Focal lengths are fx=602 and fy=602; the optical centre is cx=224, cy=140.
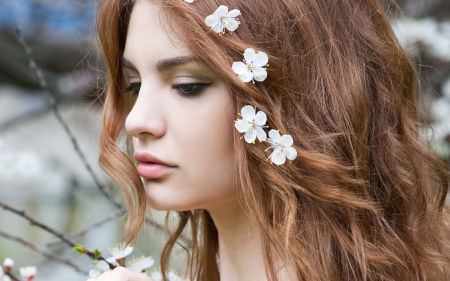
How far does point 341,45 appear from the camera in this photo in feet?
4.98

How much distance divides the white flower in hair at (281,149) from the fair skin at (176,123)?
11 cm

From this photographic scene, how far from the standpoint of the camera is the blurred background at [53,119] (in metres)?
3.25

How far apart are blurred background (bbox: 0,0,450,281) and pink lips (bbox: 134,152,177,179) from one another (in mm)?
1577

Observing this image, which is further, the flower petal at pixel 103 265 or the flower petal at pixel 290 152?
the flower petal at pixel 103 265

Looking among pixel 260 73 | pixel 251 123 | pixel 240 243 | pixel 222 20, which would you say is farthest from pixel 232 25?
pixel 240 243

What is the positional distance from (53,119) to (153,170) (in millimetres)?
3350

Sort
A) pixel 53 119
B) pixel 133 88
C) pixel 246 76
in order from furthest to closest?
pixel 53 119, pixel 133 88, pixel 246 76

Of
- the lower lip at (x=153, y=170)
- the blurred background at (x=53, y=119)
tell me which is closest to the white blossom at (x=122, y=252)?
the lower lip at (x=153, y=170)

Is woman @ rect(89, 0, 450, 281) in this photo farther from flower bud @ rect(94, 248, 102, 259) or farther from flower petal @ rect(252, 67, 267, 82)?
flower bud @ rect(94, 248, 102, 259)

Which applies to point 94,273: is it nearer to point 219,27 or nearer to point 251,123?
point 251,123

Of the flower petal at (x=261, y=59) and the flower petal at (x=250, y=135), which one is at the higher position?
the flower petal at (x=261, y=59)

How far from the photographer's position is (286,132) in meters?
1.41

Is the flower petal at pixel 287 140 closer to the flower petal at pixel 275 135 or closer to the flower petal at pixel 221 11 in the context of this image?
the flower petal at pixel 275 135

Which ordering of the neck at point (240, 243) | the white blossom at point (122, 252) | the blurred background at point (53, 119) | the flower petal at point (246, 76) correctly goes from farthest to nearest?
→ 1. the blurred background at point (53, 119)
2. the white blossom at point (122, 252)
3. the neck at point (240, 243)
4. the flower petal at point (246, 76)
